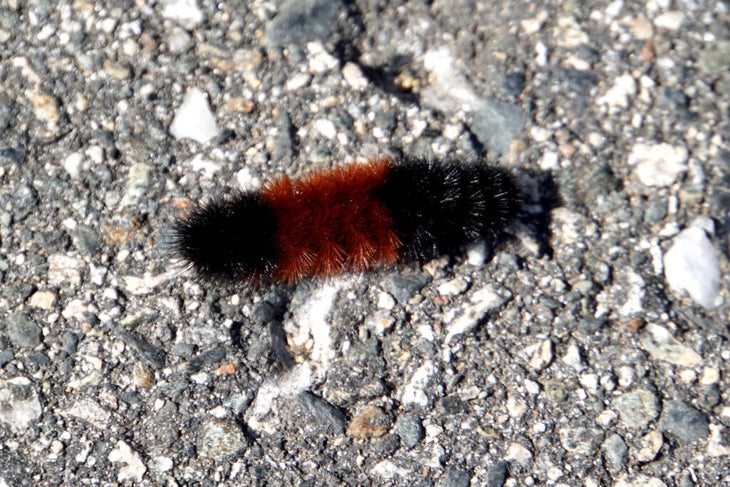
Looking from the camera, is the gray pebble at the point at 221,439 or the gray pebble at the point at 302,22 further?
the gray pebble at the point at 302,22

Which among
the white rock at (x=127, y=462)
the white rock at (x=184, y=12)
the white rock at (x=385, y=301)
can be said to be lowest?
the white rock at (x=385, y=301)

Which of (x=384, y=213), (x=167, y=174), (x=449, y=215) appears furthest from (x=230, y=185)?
(x=449, y=215)

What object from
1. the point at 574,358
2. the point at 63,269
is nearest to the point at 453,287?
the point at 574,358

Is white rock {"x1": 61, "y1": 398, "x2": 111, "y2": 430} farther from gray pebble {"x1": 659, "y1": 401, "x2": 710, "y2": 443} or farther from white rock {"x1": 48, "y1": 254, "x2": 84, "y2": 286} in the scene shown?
gray pebble {"x1": 659, "y1": 401, "x2": 710, "y2": 443}

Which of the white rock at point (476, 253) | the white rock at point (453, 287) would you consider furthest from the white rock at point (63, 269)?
the white rock at point (476, 253)

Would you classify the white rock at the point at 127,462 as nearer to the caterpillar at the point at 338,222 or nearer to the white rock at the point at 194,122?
the caterpillar at the point at 338,222

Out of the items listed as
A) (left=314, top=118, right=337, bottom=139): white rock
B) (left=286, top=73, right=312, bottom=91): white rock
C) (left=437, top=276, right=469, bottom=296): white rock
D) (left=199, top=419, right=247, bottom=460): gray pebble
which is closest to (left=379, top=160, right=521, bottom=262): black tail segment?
(left=437, top=276, right=469, bottom=296): white rock
